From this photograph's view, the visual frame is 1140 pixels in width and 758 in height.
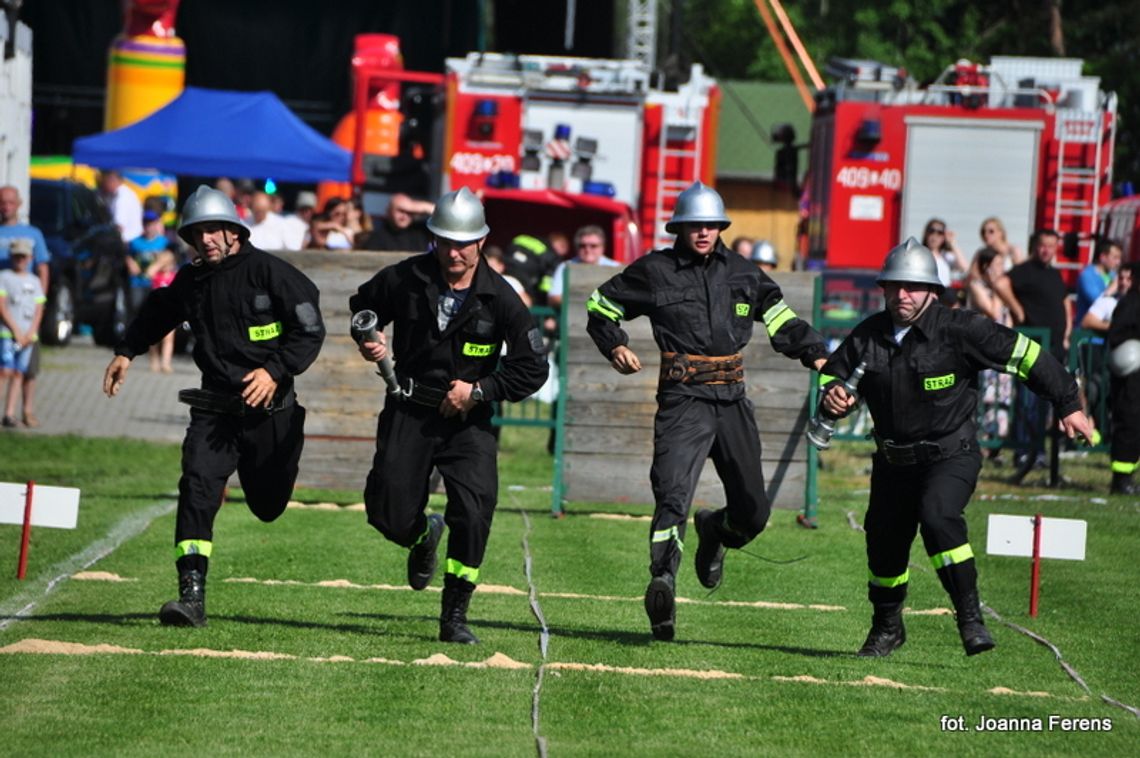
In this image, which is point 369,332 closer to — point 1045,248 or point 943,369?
point 943,369

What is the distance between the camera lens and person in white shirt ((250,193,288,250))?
760 inches

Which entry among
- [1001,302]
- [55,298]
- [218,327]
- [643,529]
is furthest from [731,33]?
[218,327]

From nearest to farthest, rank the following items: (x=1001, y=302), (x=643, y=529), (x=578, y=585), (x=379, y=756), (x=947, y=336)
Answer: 1. (x=379, y=756)
2. (x=947, y=336)
3. (x=578, y=585)
4. (x=643, y=529)
5. (x=1001, y=302)

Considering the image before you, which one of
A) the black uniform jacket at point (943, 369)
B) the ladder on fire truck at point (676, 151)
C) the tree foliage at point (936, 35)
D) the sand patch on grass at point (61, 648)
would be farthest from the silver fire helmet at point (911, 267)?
the tree foliage at point (936, 35)

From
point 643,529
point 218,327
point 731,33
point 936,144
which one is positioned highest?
point 731,33

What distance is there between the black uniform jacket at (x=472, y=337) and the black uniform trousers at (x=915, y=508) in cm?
161

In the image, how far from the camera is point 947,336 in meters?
9.23

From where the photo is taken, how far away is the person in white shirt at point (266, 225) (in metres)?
19.3

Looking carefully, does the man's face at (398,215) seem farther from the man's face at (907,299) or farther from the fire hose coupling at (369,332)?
the man's face at (907,299)

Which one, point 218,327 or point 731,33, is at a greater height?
point 731,33

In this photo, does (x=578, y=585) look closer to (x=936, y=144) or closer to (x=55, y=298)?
(x=936, y=144)

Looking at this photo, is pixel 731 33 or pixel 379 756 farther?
pixel 731 33

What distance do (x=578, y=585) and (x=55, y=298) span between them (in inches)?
661

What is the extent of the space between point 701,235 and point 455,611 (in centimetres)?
209
